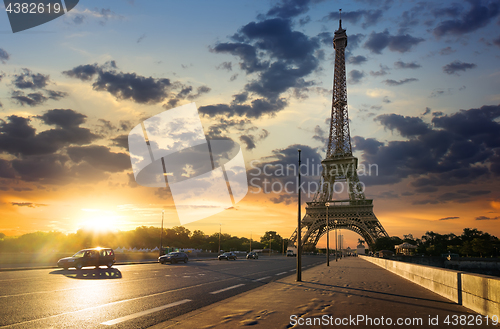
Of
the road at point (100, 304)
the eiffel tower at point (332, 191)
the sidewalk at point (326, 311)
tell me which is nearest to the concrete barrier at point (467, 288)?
the sidewalk at point (326, 311)

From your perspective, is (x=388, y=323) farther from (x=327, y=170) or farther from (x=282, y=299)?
(x=327, y=170)

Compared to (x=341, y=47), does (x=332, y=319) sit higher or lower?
lower

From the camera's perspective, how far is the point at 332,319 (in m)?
8.25

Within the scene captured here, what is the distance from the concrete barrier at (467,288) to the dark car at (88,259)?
22649 mm

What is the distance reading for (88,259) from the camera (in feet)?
85.0

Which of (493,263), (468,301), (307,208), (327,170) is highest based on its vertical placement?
Answer: (327,170)

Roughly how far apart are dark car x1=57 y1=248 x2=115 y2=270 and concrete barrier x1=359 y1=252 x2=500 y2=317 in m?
22.6

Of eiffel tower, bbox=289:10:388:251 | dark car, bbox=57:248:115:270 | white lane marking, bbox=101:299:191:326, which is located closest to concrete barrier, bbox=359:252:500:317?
white lane marking, bbox=101:299:191:326

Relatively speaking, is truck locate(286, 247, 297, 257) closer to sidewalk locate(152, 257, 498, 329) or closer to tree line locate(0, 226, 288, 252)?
tree line locate(0, 226, 288, 252)

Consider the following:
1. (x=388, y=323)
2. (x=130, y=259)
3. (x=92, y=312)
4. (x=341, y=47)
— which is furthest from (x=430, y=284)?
(x=341, y=47)

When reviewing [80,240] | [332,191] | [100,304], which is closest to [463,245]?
[332,191]

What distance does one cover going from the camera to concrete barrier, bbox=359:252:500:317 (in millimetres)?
8203

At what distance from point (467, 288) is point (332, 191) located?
74.7 meters

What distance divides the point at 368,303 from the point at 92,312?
8.09 m
